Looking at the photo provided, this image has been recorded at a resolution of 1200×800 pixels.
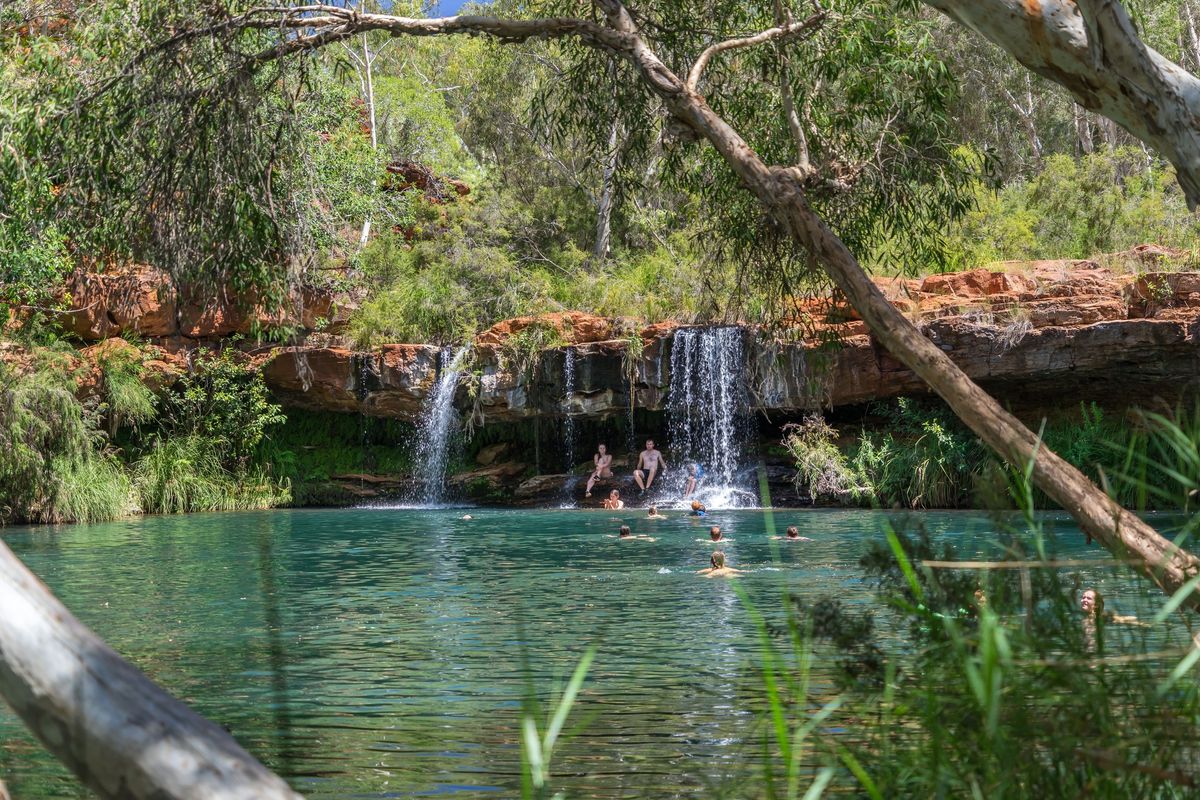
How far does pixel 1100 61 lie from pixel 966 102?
3548 cm

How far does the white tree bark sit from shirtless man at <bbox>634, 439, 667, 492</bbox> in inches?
772

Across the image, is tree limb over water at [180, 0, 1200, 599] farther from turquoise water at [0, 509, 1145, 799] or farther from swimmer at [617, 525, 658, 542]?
swimmer at [617, 525, 658, 542]

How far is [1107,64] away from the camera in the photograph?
4961 millimetres

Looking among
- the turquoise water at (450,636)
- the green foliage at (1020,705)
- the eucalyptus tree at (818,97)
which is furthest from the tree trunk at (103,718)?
the eucalyptus tree at (818,97)

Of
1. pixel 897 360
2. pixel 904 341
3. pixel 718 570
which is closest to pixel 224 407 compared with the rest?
pixel 897 360

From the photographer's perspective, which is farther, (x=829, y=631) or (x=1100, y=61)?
(x=1100, y=61)

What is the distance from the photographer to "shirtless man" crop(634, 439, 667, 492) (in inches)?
976

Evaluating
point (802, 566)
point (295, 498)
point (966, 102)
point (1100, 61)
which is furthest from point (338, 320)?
point (1100, 61)

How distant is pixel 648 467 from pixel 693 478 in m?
0.98

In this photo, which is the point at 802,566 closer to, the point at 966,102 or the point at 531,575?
the point at 531,575

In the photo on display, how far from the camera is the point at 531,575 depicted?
13875mm

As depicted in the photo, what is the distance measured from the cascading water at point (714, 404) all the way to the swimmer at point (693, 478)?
4.9 inches

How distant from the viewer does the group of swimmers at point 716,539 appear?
1331 cm

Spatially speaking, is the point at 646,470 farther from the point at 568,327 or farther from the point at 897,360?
the point at 897,360
